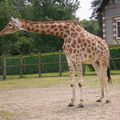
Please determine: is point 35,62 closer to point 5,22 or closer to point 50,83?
point 5,22

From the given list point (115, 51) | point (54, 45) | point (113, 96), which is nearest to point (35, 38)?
point (54, 45)

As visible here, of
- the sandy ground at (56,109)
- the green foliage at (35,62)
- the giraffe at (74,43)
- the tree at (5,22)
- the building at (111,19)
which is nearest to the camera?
the sandy ground at (56,109)

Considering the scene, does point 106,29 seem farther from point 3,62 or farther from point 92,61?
point 92,61

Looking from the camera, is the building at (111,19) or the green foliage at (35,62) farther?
the building at (111,19)

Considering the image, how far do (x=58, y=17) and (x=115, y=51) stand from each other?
960 inches

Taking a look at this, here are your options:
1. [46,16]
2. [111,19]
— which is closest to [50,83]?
[111,19]

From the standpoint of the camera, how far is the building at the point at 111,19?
38.2 m

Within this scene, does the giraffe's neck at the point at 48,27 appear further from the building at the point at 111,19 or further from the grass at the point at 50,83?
the building at the point at 111,19

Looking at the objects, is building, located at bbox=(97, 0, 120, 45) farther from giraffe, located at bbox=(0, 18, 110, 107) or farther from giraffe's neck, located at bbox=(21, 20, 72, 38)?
giraffe's neck, located at bbox=(21, 20, 72, 38)

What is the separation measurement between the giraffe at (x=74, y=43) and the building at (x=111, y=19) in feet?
81.2

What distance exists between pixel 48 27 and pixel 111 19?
25928mm

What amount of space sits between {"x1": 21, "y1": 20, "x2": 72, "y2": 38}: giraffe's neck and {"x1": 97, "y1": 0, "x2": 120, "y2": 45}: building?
2509 centimetres

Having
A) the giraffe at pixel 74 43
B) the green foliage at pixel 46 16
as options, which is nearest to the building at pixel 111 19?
the green foliage at pixel 46 16

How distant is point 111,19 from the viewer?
38.5 m
